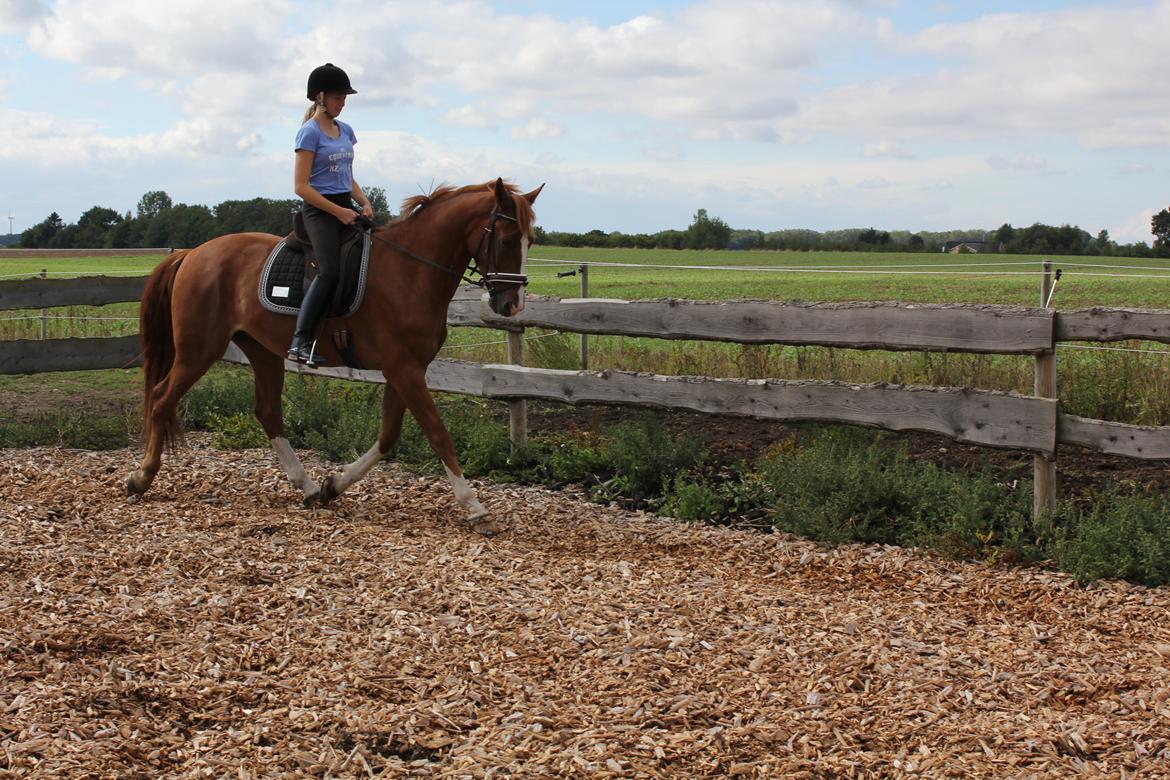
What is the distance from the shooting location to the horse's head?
7.19 m

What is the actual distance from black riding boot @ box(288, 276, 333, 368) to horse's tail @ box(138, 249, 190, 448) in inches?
59.4

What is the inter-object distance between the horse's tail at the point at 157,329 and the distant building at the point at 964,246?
168ft

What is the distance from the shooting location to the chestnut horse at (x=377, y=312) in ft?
24.1

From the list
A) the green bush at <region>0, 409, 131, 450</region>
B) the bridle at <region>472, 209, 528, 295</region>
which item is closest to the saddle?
the bridle at <region>472, 209, 528, 295</region>

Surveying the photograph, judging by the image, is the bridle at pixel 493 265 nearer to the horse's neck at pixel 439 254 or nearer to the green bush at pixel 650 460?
the horse's neck at pixel 439 254

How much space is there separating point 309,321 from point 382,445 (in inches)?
38.1

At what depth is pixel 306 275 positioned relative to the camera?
7953mm

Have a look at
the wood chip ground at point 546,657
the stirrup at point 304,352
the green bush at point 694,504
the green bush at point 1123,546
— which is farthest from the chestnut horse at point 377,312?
the green bush at point 1123,546

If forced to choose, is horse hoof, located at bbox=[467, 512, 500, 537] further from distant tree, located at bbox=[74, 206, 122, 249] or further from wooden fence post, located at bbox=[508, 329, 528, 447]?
distant tree, located at bbox=[74, 206, 122, 249]

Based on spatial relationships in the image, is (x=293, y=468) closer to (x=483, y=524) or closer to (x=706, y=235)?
(x=483, y=524)

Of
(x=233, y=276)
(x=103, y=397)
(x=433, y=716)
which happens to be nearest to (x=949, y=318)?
(x=433, y=716)

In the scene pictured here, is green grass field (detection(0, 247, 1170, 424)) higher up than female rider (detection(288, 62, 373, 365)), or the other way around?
female rider (detection(288, 62, 373, 365))

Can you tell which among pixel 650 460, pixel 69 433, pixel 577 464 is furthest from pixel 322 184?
pixel 69 433

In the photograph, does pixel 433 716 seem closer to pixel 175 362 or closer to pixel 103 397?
pixel 175 362
